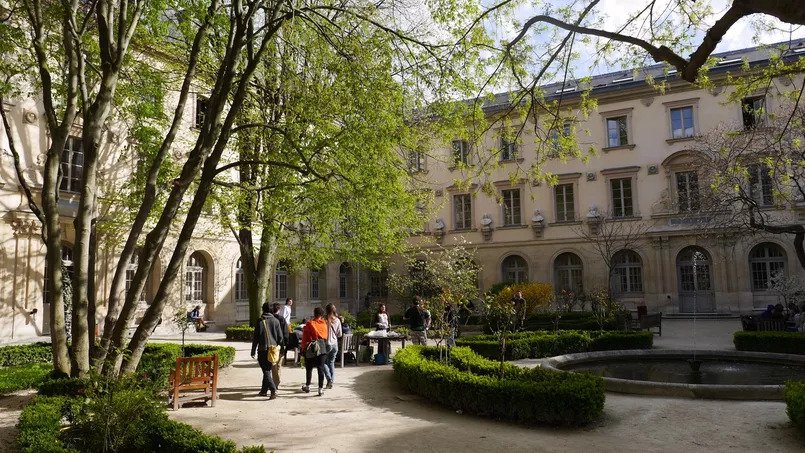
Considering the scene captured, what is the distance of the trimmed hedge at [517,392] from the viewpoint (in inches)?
284

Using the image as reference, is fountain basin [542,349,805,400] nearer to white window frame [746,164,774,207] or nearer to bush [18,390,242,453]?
bush [18,390,242,453]

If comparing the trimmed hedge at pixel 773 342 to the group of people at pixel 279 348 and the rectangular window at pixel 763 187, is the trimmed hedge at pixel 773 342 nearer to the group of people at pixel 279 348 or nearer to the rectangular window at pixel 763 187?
the group of people at pixel 279 348

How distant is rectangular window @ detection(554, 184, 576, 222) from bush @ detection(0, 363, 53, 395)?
23829mm

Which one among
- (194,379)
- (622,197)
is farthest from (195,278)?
(622,197)

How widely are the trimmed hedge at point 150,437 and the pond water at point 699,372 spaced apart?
26.3 ft

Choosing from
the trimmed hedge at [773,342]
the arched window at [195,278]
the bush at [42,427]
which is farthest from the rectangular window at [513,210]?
the bush at [42,427]

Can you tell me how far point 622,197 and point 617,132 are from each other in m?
3.41

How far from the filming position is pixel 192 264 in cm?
2492

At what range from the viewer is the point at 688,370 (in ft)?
38.2

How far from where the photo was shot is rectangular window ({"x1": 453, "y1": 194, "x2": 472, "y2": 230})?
32000 mm

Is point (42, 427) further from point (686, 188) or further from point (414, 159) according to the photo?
point (686, 188)

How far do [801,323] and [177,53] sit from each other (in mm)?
18752

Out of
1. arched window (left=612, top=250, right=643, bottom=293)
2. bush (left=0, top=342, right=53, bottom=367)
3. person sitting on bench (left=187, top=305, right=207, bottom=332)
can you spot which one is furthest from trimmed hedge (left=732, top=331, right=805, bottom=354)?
person sitting on bench (left=187, top=305, right=207, bottom=332)

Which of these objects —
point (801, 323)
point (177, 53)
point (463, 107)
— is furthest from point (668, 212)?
point (177, 53)
